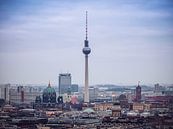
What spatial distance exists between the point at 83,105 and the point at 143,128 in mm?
9741

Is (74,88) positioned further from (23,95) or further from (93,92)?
(23,95)

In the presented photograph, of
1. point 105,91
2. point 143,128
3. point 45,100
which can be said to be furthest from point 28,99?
point 143,128

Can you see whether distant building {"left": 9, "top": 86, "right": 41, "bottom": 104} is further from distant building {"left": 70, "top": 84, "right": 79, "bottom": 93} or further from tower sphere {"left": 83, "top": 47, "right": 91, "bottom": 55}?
tower sphere {"left": 83, "top": 47, "right": 91, "bottom": 55}

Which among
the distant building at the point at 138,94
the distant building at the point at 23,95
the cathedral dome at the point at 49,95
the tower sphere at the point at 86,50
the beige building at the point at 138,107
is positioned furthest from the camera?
the tower sphere at the point at 86,50

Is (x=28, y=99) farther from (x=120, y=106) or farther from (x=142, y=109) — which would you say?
(x=142, y=109)

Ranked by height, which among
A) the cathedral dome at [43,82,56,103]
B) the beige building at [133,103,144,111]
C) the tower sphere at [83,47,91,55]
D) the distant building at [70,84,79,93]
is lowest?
the beige building at [133,103,144,111]

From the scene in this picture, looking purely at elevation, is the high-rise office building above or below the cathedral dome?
above

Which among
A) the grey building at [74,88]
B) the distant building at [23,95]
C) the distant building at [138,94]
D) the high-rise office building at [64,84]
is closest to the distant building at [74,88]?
the grey building at [74,88]

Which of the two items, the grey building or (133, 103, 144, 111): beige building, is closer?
(133, 103, 144, 111): beige building

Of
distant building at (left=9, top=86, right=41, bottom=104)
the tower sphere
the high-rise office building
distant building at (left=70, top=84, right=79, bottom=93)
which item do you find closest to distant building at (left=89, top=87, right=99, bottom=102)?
distant building at (left=70, top=84, right=79, bottom=93)

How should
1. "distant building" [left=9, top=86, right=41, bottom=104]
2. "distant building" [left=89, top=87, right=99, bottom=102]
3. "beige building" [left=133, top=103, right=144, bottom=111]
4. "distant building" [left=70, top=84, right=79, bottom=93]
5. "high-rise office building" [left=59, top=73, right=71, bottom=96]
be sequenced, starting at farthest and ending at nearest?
"distant building" [left=89, top=87, right=99, bottom=102], "distant building" [left=70, top=84, right=79, bottom=93], "high-rise office building" [left=59, top=73, right=71, bottom=96], "distant building" [left=9, top=86, right=41, bottom=104], "beige building" [left=133, top=103, right=144, bottom=111]

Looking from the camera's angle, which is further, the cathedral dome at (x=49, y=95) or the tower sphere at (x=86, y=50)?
the tower sphere at (x=86, y=50)

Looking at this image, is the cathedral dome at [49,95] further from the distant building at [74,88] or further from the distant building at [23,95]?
the distant building at [74,88]

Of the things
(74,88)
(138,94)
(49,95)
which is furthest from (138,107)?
(74,88)
